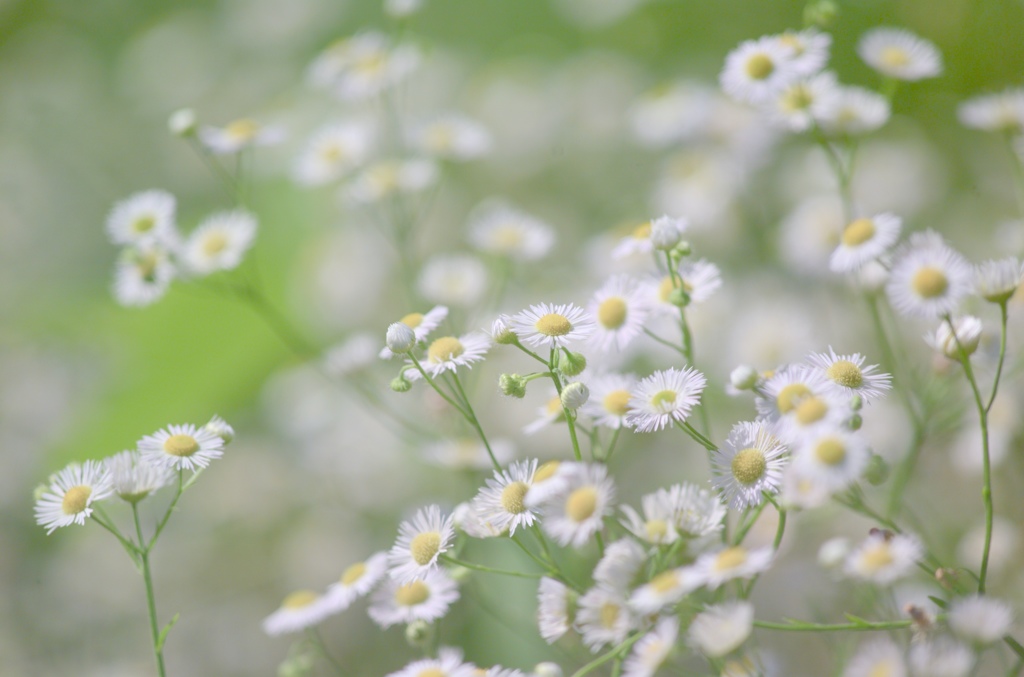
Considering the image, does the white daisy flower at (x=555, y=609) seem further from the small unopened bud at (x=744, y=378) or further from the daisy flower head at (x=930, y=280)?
the daisy flower head at (x=930, y=280)

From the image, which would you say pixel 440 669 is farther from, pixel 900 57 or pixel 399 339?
pixel 900 57

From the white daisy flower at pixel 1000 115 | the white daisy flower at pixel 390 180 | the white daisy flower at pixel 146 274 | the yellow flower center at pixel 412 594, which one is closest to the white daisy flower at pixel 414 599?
the yellow flower center at pixel 412 594

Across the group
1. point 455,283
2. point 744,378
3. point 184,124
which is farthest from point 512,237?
point 744,378

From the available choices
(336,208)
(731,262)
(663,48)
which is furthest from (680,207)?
(336,208)

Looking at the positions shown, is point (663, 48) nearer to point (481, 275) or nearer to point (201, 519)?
point (481, 275)

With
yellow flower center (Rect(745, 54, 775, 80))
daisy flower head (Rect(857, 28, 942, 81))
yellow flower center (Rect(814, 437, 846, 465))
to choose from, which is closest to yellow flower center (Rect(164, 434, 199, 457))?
yellow flower center (Rect(814, 437, 846, 465))

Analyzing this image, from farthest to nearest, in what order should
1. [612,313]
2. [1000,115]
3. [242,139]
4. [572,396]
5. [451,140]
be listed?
[451,140]
[242,139]
[1000,115]
[612,313]
[572,396]

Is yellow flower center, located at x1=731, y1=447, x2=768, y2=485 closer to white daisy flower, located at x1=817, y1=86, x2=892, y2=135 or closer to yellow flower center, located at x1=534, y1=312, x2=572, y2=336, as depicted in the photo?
yellow flower center, located at x1=534, y1=312, x2=572, y2=336
